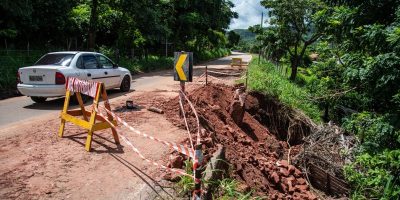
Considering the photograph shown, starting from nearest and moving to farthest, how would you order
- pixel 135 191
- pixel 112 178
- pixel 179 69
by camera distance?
1. pixel 135 191
2. pixel 112 178
3. pixel 179 69

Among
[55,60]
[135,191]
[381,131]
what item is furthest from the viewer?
[55,60]

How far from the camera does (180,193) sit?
4566 mm

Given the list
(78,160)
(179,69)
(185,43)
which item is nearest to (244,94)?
(179,69)

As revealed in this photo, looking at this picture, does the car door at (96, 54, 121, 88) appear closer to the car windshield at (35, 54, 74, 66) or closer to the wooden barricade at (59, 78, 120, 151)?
the car windshield at (35, 54, 74, 66)

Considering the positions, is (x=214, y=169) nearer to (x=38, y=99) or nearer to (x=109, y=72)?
(x=109, y=72)

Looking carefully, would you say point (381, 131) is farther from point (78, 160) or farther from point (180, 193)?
point (78, 160)

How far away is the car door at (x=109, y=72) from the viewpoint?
1086 cm

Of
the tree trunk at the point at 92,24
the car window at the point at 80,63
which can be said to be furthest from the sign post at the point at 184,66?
the tree trunk at the point at 92,24

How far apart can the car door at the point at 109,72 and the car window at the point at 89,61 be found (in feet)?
0.80

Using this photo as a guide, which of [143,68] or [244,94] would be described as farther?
[143,68]

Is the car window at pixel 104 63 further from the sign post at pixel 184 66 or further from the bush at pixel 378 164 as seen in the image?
the bush at pixel 378 164

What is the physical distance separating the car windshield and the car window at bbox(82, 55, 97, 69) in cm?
42

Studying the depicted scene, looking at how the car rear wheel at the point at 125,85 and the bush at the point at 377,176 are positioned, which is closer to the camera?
the bush at the point at 377,176

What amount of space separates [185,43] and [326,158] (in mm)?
26693
